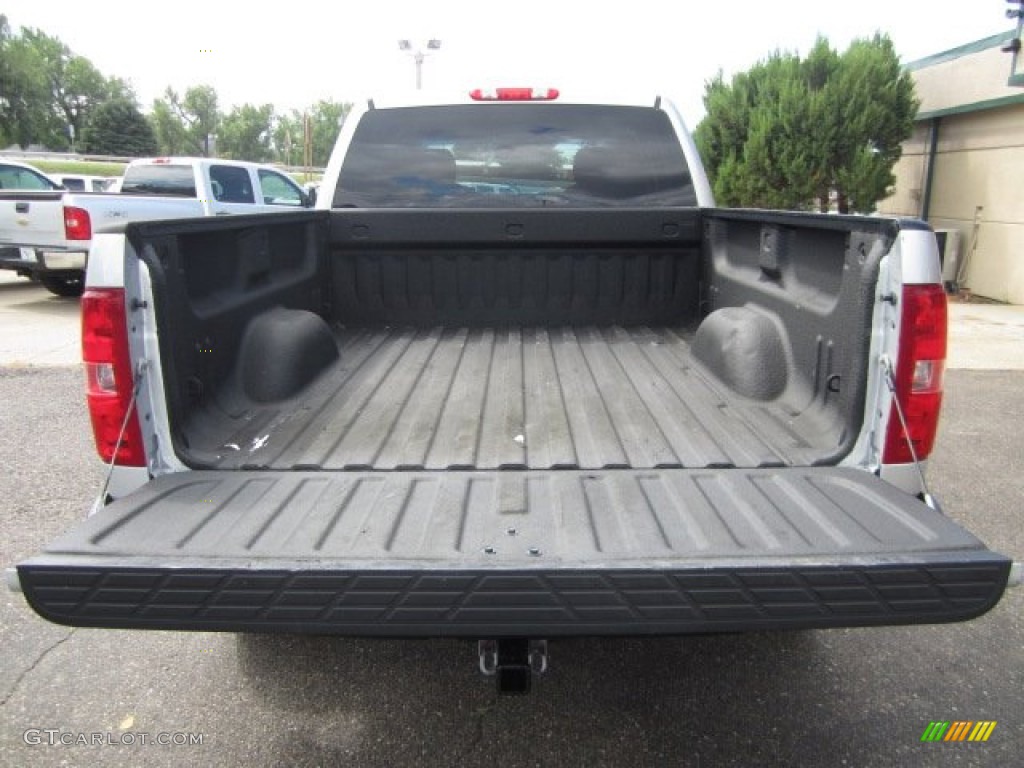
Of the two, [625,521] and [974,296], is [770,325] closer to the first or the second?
[625,521]

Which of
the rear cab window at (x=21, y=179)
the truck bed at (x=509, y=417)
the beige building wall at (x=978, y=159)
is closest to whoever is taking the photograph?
the truck bed at (x=509, y=417)

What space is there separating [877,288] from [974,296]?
12.3 meters

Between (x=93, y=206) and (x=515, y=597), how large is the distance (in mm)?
11015

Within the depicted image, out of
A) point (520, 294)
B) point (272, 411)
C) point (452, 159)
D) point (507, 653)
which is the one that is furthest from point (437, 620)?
point (452, 159)

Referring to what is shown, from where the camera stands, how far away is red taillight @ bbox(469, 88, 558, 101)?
4.10 metres

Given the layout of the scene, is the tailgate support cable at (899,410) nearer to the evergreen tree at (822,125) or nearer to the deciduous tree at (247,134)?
the evergreen tree at (822,125)

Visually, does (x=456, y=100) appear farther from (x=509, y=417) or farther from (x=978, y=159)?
(x=978, y=159)

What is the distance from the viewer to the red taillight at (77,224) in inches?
414

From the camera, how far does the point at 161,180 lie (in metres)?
12.6

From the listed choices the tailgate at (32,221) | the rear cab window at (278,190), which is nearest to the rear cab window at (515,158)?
the tailgate at (32,221)

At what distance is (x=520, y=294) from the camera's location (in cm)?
411

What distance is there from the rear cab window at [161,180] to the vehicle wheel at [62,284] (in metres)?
1.62

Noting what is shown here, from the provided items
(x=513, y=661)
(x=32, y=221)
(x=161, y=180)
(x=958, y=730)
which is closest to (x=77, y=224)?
(x=32, y=221)

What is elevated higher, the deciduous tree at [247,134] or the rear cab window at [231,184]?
→ the deciduous tree at [247,134]
